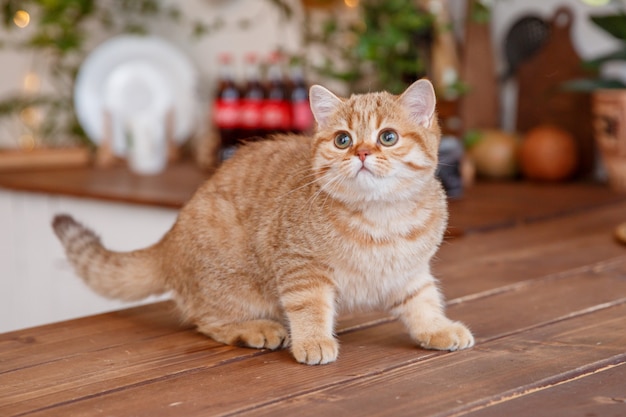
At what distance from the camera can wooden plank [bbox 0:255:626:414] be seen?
1.40m

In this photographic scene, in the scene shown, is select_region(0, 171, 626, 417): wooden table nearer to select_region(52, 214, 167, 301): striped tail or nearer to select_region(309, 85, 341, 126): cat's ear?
select_region(52, 214, 167, 301): striped tail

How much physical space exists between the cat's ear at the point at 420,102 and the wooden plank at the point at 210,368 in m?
0.41

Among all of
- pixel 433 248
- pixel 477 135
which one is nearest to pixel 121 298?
pixel 433 248

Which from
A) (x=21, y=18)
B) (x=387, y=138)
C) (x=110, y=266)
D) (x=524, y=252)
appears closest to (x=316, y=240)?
(x=387, y=138)

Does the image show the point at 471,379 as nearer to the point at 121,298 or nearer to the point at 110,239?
the point at 121,298

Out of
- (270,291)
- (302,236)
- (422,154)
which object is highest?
(422,154)

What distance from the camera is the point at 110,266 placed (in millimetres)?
1802

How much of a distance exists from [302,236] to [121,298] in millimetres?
461

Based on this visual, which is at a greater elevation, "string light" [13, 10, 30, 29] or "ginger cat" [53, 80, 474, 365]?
"string light" [13, 10, 30, 29]

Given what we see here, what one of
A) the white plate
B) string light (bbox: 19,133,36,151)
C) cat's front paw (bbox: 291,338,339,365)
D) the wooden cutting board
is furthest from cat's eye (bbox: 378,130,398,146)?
string light (bbox: 19,133,36,151)

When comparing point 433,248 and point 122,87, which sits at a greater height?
point 122,87

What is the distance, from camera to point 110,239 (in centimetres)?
341

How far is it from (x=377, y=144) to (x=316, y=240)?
0.21 metres

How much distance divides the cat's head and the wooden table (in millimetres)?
304
